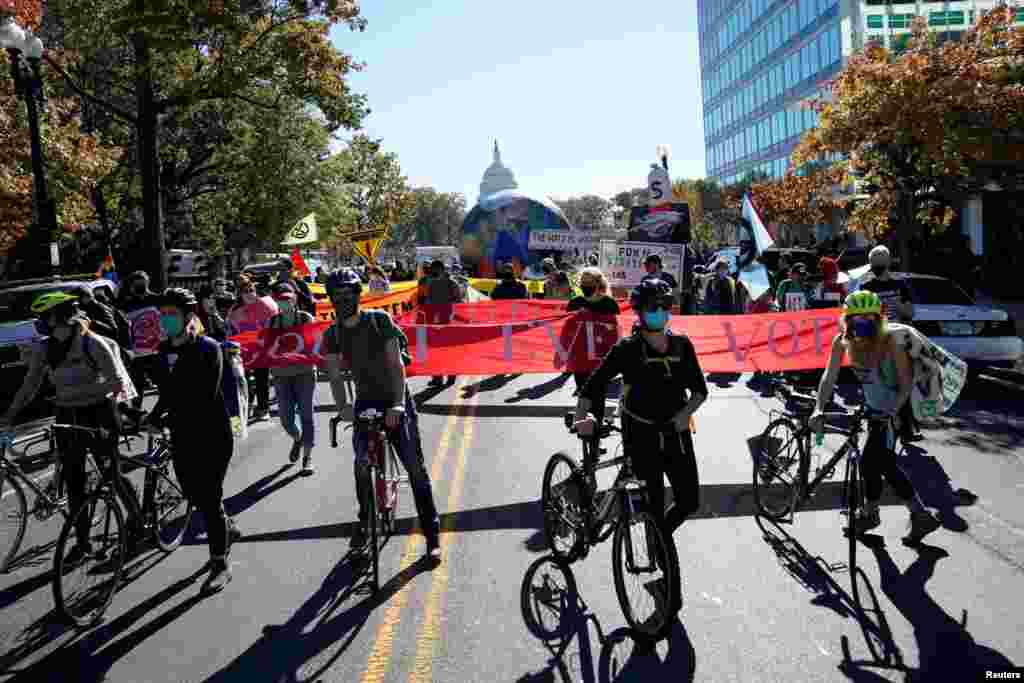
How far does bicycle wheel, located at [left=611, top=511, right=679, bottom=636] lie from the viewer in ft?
16.8

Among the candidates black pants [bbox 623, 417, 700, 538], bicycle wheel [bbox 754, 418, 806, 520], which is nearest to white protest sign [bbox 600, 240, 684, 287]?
bicycle wheel [bbox 754, 418, 806, 520]

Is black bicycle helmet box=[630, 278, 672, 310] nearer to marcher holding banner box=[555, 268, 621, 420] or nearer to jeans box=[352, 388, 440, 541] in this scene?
jeans box=[352, 388, 440, 541]

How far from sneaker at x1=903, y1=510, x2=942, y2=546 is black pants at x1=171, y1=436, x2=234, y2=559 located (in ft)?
15.8

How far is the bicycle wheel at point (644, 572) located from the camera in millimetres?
5117

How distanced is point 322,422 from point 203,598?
657 centimetres

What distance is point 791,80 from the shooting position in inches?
2611

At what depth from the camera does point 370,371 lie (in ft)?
22.1

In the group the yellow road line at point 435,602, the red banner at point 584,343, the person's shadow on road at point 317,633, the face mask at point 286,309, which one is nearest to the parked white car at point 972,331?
the red banner at point 584,343

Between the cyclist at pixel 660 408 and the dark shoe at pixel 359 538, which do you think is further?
the dark shoe at pixel 359 538

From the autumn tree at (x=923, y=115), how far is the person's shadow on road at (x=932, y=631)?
1346 cm

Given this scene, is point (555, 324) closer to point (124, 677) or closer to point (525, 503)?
point (525, 503)

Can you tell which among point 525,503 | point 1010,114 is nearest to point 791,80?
point 1010,114

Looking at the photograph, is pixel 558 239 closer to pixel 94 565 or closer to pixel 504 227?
pixel 504 227

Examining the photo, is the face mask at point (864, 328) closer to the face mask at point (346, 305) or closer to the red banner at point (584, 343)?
the face mask at point (346, 305)
